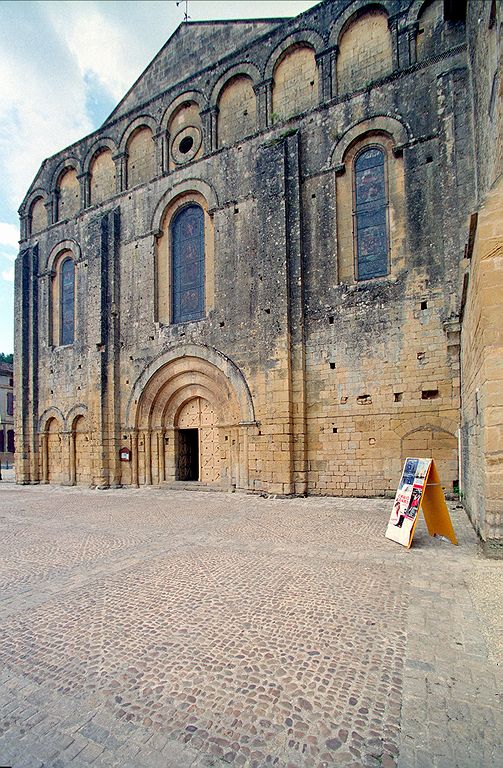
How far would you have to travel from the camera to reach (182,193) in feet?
50.5

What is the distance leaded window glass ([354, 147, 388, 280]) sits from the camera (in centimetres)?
1206

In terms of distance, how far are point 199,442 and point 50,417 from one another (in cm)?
746

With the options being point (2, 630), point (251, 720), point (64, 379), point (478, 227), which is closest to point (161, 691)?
point (251, 720)

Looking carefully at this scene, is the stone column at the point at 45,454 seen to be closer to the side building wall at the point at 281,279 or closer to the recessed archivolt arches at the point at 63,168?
the side building wall at the point at 281,279

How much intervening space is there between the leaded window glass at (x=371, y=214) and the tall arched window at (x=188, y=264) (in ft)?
17.9

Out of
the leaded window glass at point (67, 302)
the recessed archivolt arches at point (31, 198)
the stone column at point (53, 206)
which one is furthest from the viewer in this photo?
the recessed archivolt arches at point (31, 198)

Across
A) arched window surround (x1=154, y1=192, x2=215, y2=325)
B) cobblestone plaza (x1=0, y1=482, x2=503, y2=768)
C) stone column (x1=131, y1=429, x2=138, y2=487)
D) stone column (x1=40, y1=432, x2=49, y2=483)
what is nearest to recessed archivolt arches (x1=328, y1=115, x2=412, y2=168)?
arched window surround (x1=154, y1=192, x2=215, y2=325)

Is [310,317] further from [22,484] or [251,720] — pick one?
[22,484]

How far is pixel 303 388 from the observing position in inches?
487

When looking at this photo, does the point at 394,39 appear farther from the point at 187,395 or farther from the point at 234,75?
the point at 187,395

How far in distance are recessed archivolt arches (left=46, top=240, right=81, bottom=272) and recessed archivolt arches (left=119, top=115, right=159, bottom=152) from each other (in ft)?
14.0

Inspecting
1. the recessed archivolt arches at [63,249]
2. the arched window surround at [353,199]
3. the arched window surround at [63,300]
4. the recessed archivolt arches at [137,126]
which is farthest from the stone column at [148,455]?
the recessed archivolt arches at [137,126]

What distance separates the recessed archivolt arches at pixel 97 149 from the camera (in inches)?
687

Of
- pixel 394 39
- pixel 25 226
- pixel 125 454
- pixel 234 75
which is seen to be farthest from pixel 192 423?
pixel 25 226
